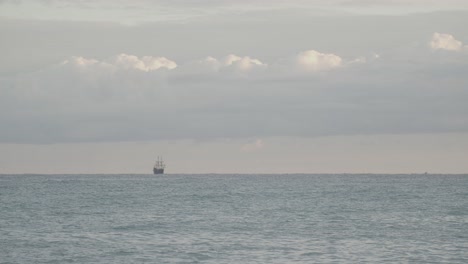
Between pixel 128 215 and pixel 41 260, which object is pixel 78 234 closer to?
pixel 41 260

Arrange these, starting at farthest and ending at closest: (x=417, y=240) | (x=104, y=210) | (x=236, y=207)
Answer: (x=236, y=207), (x=104, y=210), (x=417, y=240)

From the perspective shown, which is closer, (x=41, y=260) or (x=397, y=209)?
(x=41, y=260)

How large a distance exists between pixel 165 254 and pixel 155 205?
Result: 54.4m

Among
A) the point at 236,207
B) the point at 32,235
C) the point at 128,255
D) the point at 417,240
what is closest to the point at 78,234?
the point at 32,235

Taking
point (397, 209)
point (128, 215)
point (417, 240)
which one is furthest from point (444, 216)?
point (128, 215)

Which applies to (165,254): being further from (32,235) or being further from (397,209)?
(397,209)

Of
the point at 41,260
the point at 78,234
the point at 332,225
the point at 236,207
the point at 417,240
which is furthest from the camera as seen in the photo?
the point at 236,207

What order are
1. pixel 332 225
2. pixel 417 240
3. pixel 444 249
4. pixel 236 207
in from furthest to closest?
pixel 236 207 < pixel 332 225 < pixel 417 240 < pixel 444 249

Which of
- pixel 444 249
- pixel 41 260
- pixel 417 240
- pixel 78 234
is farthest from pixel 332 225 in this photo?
pixel 41 260

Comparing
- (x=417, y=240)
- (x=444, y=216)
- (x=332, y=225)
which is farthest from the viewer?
(x=444, y=216)

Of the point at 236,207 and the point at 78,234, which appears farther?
the point at 236,207

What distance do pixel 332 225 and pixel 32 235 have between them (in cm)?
2818

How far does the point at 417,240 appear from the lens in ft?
213

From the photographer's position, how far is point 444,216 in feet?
293
